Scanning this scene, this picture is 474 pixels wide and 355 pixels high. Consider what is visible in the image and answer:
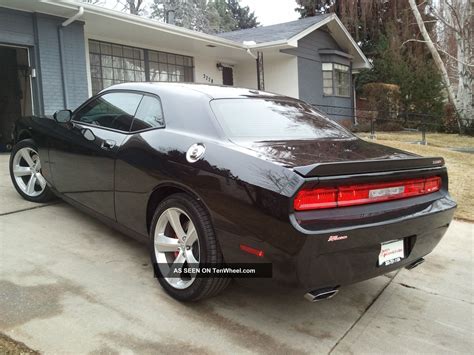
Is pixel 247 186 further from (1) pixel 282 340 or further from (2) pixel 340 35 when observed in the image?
(2) pixel 340 35

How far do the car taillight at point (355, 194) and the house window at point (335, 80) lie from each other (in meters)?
16.8

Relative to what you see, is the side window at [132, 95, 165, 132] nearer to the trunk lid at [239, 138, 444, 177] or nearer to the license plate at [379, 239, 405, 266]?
the trunk lid at [239, 138, 444, 177]

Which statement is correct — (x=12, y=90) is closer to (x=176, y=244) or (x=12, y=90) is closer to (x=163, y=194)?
(x=163, y=194)

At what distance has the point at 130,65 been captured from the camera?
13547 mm

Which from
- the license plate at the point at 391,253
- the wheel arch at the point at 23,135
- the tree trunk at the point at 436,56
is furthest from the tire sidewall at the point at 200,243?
the tree trunk at the point at 436,56

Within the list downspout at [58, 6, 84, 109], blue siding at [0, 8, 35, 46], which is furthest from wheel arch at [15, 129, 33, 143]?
downspout at [58, 6, 84, 109]

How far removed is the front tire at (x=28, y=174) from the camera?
4983 millimetres

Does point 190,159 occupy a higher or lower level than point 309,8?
lower

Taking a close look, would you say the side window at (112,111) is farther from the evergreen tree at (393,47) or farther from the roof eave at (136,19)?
the evergreen tree at (393,47)

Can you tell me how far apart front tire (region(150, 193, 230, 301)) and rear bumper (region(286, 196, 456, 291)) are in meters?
0.55

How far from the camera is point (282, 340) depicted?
280 centimetres

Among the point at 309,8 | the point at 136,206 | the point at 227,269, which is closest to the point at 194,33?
the point at 136,206

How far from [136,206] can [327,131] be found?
1713 mm

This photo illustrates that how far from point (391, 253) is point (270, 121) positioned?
1.38 m
